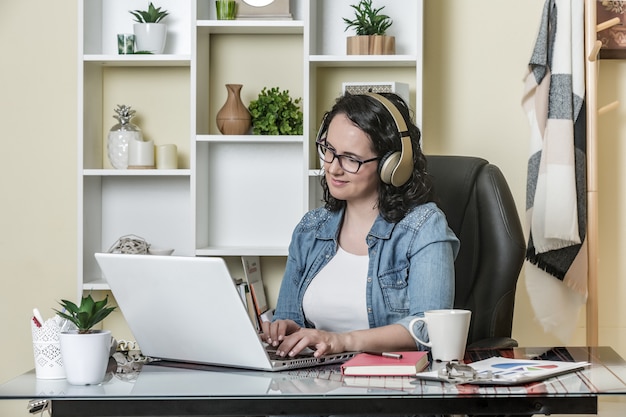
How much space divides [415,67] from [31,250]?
5.11 ft

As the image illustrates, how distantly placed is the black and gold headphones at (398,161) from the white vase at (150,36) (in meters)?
1.29

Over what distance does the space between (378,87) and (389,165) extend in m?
0.98

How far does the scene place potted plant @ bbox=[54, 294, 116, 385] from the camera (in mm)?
1323

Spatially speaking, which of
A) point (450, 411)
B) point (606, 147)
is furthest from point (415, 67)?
point (450, 411)

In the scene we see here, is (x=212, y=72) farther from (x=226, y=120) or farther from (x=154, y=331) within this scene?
(x=154, y=331)

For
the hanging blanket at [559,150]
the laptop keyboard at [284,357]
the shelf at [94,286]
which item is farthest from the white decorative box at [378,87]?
the laptop keyboard at [284,357]

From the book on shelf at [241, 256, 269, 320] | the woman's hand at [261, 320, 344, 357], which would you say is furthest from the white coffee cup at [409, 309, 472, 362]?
the book on shelf at [241, 256, 269, 320]

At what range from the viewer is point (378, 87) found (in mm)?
2881

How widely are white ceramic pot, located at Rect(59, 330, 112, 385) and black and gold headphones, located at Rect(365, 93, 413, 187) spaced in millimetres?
833

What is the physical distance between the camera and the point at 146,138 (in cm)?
316

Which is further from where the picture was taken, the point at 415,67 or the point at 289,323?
the point at 415,67

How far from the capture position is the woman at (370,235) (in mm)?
1910

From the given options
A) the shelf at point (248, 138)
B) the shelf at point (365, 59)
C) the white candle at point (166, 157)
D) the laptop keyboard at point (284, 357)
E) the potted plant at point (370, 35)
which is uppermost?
the potted plant at point (370, 35)

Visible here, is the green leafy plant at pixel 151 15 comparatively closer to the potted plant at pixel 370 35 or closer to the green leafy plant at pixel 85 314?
the potted plant at pixel 370 35
